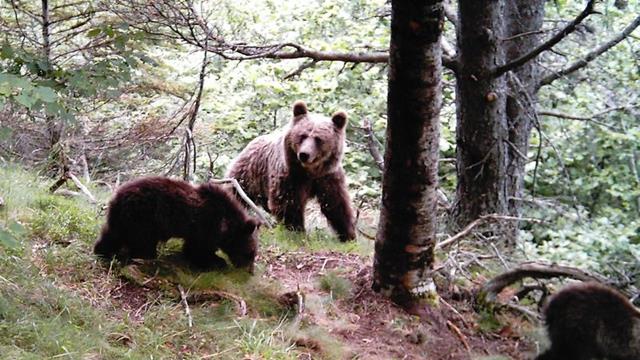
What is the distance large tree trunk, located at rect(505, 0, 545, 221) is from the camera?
680 cm

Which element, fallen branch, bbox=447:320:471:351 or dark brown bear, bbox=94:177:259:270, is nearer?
fallen branch, bbox=447:320:471:351

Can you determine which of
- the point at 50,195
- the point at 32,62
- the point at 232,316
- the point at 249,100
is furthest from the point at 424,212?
the point at 249,100

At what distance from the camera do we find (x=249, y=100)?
1345 centimetres

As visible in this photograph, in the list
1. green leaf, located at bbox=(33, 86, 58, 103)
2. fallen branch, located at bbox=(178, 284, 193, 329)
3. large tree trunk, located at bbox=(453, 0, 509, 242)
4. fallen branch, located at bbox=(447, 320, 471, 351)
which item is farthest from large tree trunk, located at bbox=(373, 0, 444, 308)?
green leaf, located at bbox=(33, 86, 58, 103)

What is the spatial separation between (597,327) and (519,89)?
3.55m

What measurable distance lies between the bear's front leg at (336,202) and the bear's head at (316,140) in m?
0.13

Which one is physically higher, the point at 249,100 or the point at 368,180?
the point at 249,100

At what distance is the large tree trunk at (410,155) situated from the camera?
4.04 metres

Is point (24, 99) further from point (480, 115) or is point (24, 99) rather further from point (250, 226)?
point (480, 115)

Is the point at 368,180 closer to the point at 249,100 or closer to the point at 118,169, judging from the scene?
the point at 249,100

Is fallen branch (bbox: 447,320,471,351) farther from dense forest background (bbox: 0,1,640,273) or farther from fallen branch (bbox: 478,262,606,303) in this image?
dense forest background (bbox: 0,1,640,273)

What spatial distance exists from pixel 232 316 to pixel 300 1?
1171 centimetres

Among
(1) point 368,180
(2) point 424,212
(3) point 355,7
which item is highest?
(3) point 355,7

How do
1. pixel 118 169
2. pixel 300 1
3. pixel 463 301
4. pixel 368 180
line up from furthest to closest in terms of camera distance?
pixel 300 1 < pixel 368 180 < pixel 118 169 < pixel 463 301
